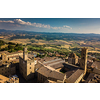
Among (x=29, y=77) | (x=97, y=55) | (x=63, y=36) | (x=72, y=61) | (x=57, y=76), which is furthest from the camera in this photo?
(x=63, y=36)

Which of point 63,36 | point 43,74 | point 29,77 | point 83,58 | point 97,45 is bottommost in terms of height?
point 29,77

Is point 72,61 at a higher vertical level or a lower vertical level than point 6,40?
lower

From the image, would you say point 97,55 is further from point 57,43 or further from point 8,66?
point 8,66

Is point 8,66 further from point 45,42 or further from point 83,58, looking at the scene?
point 45,42

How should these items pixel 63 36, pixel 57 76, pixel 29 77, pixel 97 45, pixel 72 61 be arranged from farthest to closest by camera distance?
pixel 63 36 → pixel 97 45 → pixel 72 61 → pixel 29 77 → pixel 57 76

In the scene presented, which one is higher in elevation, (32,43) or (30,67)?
(32,43)

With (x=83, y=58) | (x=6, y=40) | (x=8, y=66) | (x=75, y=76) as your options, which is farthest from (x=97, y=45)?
(x=6, y=40)

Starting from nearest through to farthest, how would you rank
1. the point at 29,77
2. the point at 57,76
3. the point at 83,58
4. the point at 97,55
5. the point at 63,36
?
the point at 57,76
the point at 29,77
the point at 83,58
the point at 97,55
the point at 63,36

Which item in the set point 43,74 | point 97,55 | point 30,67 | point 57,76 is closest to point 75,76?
point 57,76

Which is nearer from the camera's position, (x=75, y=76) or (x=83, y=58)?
(x=75, y=76)
